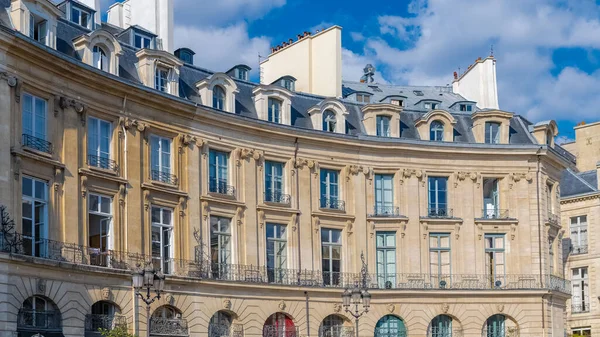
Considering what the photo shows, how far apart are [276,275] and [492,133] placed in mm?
12064

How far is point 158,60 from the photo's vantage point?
119 ft

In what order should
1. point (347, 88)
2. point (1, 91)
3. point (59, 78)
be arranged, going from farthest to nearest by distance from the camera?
point (347, 88)
point (59, 78)
point (1, 91)

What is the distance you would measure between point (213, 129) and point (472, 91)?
1770 cm

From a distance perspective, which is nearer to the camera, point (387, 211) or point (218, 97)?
point (218, 97)

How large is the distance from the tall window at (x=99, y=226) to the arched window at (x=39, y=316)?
2.63 m

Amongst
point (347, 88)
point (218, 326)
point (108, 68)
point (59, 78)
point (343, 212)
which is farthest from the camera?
point (347, 88)

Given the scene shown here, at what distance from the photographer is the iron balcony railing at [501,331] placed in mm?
43531

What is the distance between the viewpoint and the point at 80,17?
36.6 metres

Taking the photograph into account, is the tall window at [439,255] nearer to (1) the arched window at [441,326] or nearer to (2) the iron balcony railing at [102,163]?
(1) the arched window at [441,326]

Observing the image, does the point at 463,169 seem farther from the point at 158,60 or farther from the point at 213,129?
the point at 158,60

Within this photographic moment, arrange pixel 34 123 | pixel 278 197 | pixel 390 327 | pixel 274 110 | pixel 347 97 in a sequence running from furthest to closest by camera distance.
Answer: pixel 347 97 < pixel 390 327 < pixel 274 110 < pixel 278 197 < pixel 34 123

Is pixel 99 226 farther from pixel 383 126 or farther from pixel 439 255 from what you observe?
pixel 439 255

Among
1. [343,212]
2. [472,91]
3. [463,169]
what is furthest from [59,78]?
[472,91]

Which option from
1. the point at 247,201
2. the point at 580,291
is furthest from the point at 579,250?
the point at 247,201
